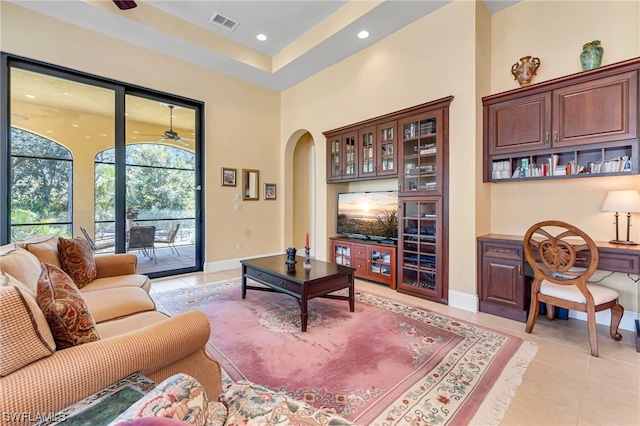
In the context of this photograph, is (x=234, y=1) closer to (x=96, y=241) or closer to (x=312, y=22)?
(x=312, y=22)

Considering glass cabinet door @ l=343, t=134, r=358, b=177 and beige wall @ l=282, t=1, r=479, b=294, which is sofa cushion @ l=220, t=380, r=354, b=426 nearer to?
beige wall @ l=282, t=1, r=479, b=294

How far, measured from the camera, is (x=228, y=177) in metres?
5.15

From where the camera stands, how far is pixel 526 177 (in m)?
3.02

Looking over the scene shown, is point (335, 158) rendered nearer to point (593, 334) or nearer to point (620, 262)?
point (620, 262)

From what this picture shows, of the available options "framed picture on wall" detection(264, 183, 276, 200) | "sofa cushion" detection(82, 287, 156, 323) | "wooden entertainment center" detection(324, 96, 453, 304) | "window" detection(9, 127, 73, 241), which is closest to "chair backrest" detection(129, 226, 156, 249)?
"window" detection(9, 127, 73, 241)

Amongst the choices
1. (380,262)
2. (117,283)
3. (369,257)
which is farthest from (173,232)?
(380,262)

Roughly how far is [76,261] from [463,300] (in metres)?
3.89

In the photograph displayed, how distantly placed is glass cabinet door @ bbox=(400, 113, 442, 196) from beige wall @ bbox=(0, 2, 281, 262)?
3.00 m

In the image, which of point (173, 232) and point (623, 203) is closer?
point (623, 203)

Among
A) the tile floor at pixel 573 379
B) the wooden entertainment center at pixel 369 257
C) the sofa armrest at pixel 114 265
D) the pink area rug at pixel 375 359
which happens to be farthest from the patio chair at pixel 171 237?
the tile floor at pixel 573 379

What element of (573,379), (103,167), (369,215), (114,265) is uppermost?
(103,167)

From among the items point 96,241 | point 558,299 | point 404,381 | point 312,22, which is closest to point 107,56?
point 96,241

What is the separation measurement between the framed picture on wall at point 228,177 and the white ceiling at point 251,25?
70.0 inches

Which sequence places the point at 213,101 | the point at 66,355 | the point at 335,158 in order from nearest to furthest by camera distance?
the point at 66,355 → the point at 335,158 → the point at 213,101
